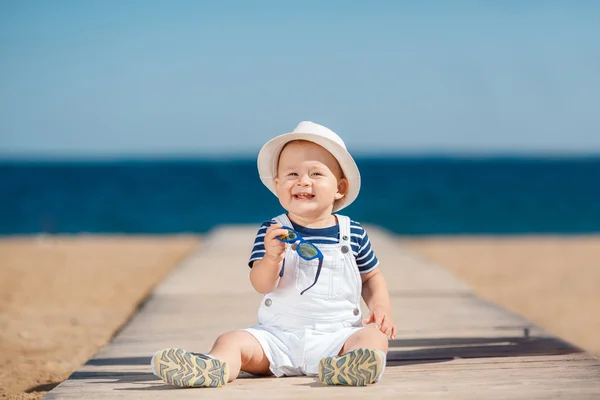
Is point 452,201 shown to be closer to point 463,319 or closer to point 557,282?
point 557,282

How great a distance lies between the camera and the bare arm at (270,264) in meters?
3.32

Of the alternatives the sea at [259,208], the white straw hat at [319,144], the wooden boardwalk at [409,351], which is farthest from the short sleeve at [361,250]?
the sea at [259,208]

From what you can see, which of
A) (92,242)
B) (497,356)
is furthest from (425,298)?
(92,242)

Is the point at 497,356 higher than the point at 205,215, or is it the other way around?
the point at 205,215

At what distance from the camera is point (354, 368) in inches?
128

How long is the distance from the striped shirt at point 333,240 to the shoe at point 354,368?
0.50 m

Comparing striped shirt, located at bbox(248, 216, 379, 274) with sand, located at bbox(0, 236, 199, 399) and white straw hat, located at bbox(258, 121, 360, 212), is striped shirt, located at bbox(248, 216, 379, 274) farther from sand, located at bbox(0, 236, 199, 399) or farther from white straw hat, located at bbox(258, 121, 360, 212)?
sand, located at bbox(0, 236, 199, 399)

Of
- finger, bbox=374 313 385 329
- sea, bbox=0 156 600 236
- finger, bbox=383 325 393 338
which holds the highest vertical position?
sea, bbox=0 156 600 236

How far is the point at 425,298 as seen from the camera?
20.6 feet

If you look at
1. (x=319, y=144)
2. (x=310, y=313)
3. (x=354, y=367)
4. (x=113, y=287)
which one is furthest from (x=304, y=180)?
(x=113, y=287)

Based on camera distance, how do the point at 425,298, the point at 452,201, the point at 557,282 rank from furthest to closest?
the point at 452,201 < the point at 557,282 < the point at 425,298

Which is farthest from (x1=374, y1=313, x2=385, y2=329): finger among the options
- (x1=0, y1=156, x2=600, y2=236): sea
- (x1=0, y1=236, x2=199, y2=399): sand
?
(x1=0, y1=156, x2=600, y2=236): sea

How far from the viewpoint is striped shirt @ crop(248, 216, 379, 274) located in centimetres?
355

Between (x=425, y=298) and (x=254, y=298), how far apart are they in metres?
1.36
